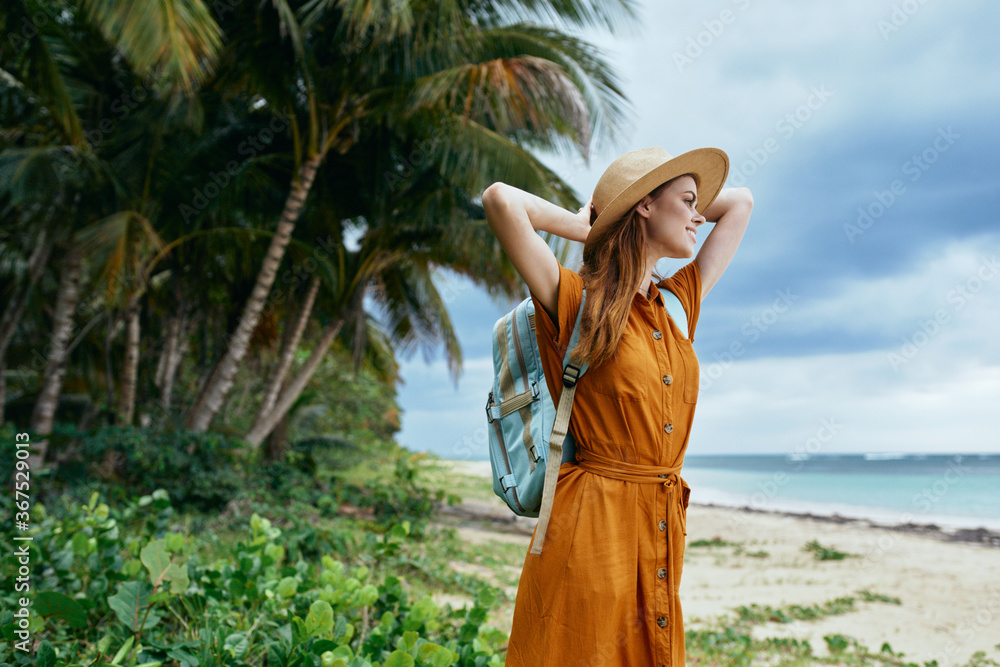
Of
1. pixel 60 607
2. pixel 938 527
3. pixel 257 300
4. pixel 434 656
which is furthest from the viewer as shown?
pixel 938 527

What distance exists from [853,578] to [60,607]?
29.5 feet

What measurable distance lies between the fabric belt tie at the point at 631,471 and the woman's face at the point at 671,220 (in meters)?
0.54

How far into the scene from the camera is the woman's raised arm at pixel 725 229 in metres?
1.96

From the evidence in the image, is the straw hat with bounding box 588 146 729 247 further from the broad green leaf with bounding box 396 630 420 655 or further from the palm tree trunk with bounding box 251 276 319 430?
the palm tree trunk with bounding box 251 276 319 430

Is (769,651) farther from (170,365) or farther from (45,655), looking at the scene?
(170,365)

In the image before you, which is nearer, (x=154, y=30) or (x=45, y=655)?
(x=45, y=655)

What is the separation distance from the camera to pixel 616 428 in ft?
4.92

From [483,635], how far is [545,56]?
7.38 meters

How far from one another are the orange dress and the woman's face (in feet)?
0.71

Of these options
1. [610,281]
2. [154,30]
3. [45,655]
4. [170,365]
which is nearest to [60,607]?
[45,655]

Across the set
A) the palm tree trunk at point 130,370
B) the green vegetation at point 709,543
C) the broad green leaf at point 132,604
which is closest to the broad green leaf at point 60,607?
the broad green leaf at point 132,604

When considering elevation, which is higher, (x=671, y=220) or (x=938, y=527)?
(x=671, y=220)

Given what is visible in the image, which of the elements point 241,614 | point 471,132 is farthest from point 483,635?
point 471,132

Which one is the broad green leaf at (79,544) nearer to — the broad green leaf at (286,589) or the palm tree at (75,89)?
the broad green leaf at (286,589)
